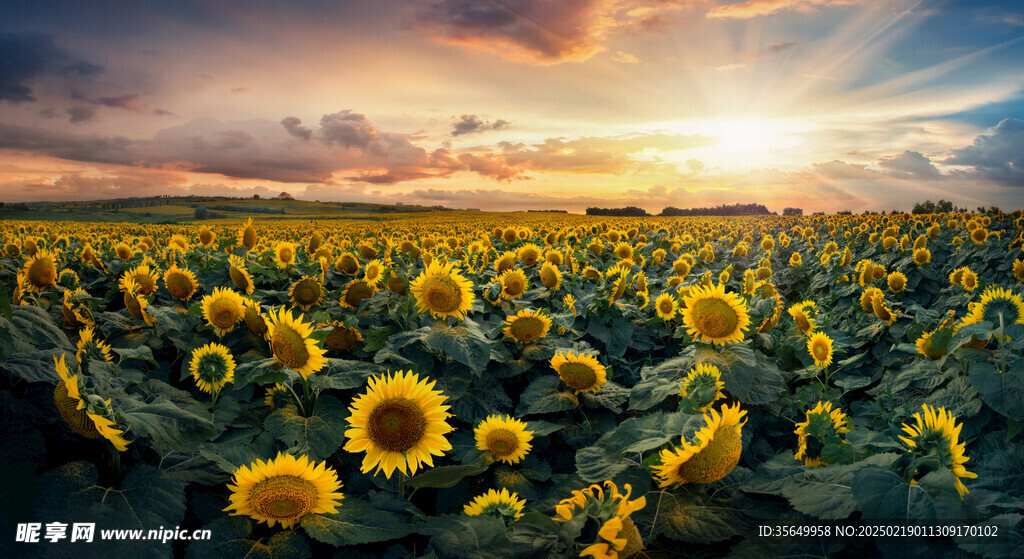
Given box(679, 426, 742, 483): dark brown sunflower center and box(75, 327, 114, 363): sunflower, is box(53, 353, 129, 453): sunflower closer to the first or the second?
box(75, 327, 114, 363): sunflower

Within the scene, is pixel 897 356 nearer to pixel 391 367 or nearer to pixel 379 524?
pixel 391 367

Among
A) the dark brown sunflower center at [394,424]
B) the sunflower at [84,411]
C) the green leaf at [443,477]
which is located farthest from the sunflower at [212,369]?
the green leaf at [443,477]

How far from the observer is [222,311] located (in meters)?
3.80

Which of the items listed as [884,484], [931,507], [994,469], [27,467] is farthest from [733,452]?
[27,467]

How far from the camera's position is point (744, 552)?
194cm

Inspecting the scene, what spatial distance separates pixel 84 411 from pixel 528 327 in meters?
2.96

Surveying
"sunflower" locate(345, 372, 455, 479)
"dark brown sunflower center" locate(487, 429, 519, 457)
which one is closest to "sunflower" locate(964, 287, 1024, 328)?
"dark brown sunflower center" locate(487, 429, 519, 457)

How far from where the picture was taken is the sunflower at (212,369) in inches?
127

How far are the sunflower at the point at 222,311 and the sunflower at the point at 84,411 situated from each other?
1624 mm

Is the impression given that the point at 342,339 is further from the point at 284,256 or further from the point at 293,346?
the point at 284,256

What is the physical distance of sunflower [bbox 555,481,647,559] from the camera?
1.69m

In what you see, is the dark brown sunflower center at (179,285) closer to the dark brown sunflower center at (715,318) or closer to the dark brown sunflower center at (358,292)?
the dark brown sunflower center at (358,292)

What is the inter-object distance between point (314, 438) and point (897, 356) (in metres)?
6.38

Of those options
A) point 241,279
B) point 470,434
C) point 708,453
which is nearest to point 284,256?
point 241,279
